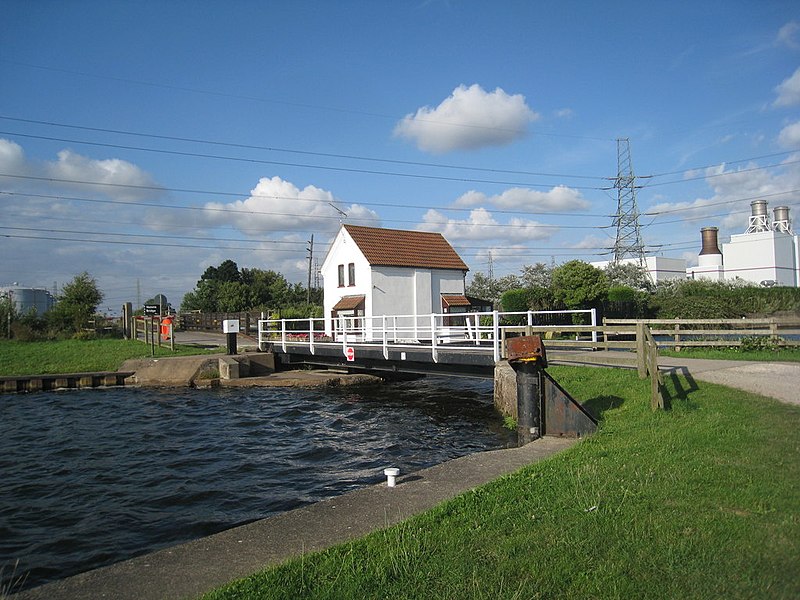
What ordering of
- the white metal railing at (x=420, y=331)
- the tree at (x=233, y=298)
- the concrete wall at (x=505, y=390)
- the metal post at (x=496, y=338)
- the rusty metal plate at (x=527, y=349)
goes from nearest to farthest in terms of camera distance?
the rusty metal plate at (x=527, y=349) < the concrete wall at (x=505, y=390) < the metal post at (x=496, y=338) < the white metal railing at (x=420, y=331) < the tree at (x=233, y=298)

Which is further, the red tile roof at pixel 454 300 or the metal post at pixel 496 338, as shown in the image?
the red tile roof at pixel 454 300

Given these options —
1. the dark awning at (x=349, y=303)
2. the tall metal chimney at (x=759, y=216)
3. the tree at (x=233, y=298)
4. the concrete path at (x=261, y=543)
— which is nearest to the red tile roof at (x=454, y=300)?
the dark awning at (x=349, y=303)

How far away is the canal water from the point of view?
746 centimetres

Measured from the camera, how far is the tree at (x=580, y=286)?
40312mm

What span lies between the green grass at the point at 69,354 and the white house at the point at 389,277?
9.76 meters

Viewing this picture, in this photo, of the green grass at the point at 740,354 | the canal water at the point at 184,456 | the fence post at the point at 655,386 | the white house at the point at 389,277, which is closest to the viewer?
the canal water at the point at 184,456

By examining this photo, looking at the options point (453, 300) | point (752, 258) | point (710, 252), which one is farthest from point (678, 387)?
point (710, 252)

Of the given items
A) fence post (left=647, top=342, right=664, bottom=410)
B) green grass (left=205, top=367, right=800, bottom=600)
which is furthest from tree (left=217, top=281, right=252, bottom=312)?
green grass (left=205, top=367, right=800, bottom=600)

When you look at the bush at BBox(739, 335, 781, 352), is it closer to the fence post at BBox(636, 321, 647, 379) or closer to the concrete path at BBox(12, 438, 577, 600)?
the fence post at BBox(636, 321, 647, 379)

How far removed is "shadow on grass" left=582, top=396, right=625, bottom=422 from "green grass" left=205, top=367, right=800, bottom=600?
3.52m

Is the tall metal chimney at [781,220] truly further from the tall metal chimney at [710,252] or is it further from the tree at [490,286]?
the tree at [490,286]

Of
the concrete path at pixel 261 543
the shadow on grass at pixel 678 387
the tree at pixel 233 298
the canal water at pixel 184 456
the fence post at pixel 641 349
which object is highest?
the tree at pixel 233 298

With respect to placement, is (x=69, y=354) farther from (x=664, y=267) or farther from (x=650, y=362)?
(x=664, y=267)

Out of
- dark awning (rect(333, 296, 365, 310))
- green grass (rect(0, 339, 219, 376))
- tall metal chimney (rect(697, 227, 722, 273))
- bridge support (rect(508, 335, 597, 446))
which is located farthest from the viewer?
tall metal chimney (rect(697, 227, 722, 273))
